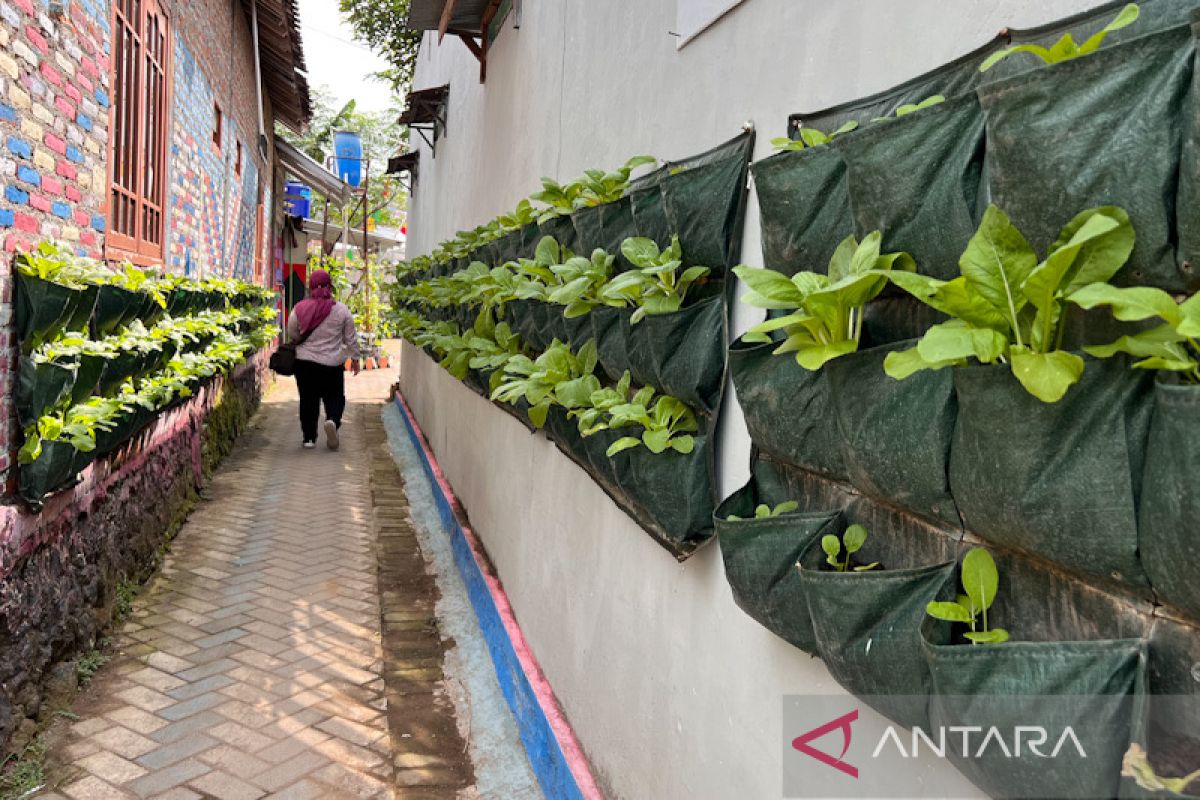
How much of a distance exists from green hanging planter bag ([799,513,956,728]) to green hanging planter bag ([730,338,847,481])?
172 millimetres

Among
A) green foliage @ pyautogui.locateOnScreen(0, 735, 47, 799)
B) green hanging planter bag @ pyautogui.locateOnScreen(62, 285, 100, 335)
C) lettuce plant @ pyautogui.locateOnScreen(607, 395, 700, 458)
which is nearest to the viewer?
lettuce plant @ pyautogui.locateOnScreen(607, 395, 700, 458)

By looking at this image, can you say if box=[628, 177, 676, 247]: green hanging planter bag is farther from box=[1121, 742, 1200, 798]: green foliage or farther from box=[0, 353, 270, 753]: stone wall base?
box=[0, 353, 270, 753]: stone wall base

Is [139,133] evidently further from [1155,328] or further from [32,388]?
[1155,328]

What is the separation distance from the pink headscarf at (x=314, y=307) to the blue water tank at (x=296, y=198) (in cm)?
992

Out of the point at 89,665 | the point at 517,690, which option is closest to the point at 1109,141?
the point at 517,690

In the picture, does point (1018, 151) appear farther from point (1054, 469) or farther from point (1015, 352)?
point (1054, 469)

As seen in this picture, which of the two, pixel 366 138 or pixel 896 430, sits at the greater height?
pixel 366 138

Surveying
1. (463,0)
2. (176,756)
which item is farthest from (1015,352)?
(463,0)

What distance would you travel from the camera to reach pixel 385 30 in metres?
17.9

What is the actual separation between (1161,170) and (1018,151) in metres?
0.16

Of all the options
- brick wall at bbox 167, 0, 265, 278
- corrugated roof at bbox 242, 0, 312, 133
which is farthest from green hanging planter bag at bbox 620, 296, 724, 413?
corrugated roof at bbox 242, 0, 312, 133

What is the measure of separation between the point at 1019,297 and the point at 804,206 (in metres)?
0.56

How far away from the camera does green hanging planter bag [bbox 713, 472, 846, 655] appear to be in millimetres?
1555

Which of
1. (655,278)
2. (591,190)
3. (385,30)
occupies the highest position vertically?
(385,30)
